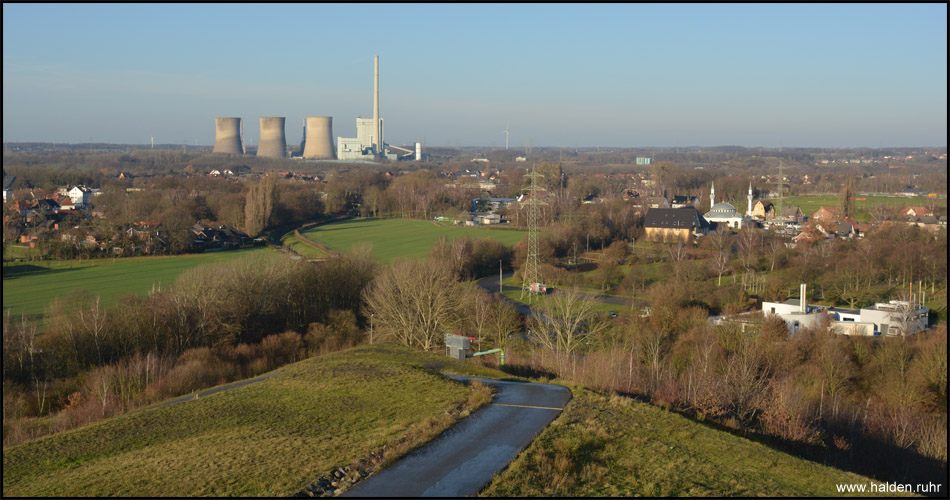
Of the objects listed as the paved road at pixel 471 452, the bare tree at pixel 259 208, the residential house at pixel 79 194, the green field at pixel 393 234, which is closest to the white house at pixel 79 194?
the residential house at pixel 79 194

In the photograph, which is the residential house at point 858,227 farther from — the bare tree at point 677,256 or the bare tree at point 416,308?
the bare tree at point 416,308

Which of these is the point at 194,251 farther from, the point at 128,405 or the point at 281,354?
the point at 128,405

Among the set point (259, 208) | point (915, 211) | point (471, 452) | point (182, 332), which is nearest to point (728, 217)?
point (915, 211)

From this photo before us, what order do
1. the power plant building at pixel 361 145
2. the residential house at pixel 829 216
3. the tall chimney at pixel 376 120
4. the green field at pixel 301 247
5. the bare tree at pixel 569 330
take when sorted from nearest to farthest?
1. the bare tree at pixel 569 330
2. the green field at pixel 301 247
3. the residential house at pixel 829 216
4. the tall chimney at pixel 376 120
5. the power plant building at pixel 361 145

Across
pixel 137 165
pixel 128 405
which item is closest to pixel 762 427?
pixel 128 405

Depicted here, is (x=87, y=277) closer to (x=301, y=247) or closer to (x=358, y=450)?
(x=301, y=247)

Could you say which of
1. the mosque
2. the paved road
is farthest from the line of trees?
the mosque

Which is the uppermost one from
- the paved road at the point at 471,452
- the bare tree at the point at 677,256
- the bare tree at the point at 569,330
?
the bare tree at the point at 677,256
